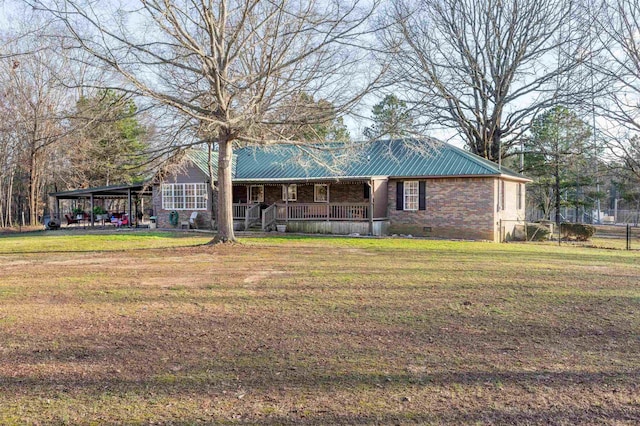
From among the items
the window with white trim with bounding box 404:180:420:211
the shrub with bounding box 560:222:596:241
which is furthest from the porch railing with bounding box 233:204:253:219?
the shrub with bounding box 560:222:596:241

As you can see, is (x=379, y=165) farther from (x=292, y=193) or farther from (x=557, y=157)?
(x=557, y=157)

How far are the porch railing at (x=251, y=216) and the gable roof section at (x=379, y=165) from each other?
62.1 inches

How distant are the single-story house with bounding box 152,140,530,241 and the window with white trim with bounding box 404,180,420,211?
0.05 m

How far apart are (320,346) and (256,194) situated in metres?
23.0

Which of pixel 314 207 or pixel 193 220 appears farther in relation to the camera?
pixel 193 220

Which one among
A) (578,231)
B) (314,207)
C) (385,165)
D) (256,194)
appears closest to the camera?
(578,231)

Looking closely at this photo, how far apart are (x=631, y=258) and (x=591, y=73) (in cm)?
1181

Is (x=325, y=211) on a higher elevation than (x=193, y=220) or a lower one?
higher

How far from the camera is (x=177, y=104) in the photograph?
1412 cm

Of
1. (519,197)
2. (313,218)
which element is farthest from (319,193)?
(519,197)

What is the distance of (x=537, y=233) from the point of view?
2372cm

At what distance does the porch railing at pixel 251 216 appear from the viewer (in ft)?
81.7

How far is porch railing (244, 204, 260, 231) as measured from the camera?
81.7 ft

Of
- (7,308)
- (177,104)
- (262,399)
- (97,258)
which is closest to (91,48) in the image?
(177,104)
